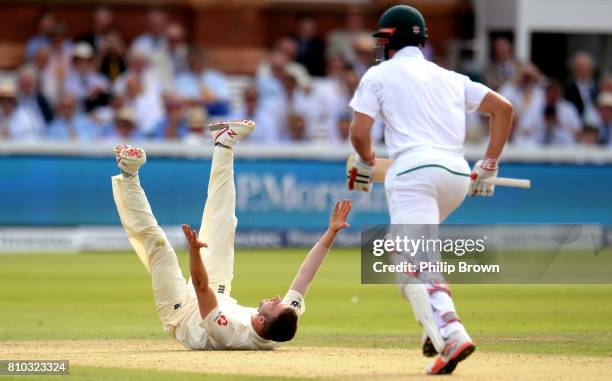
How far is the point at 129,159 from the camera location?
843 cm

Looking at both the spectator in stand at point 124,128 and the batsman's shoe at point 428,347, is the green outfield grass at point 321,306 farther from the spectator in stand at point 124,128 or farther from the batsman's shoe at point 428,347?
the spectator in stand at point 124,128

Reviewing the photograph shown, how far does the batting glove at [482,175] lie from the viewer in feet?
25.4

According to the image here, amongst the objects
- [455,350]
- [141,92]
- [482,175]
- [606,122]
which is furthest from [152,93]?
[455,350]

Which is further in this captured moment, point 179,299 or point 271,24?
point 271,24

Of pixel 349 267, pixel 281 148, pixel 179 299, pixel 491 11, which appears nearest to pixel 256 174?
pixel 281 148

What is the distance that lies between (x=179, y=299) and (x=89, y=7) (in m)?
14.2

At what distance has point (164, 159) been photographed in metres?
16.9

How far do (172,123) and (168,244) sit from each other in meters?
9.28

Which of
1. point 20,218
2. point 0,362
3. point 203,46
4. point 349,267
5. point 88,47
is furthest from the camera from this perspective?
point 203,46

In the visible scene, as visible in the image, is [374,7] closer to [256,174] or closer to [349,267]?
[256,174]

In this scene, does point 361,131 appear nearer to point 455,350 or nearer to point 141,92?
point 455,350

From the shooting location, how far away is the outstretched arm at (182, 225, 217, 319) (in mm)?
7465

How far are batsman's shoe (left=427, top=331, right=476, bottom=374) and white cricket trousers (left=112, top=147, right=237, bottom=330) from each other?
191cm

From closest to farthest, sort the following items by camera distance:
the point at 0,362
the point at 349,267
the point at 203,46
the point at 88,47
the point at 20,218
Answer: the point at 0,362 < the point at 349,267 < the point at 20,218 < the point at 88,47 < the point at 203,46
